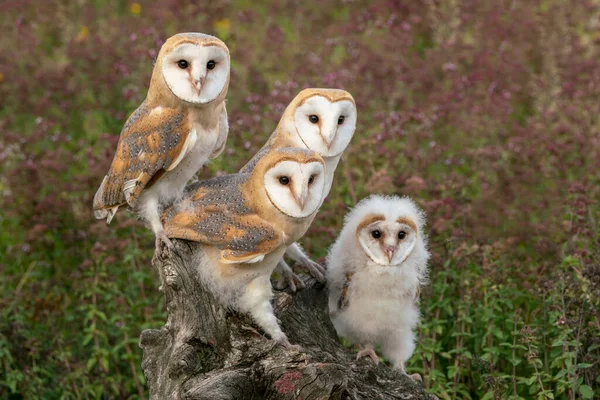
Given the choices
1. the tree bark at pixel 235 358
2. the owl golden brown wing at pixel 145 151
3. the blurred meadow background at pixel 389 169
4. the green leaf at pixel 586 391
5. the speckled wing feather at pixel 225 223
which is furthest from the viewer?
the blurred meadow background at pixel 389 169

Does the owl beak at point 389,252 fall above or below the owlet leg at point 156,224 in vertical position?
below

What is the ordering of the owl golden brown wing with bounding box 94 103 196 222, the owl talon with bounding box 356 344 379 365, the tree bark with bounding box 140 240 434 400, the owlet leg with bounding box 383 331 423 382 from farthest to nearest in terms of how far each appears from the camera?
the owlet leg with bounding box 383 331 423 382
the owl talon with bounding box 356 344 379 365
the owl golden brown wing with bounding box 94 103 196 222
the tree bark with bounding box 140 240 434 400

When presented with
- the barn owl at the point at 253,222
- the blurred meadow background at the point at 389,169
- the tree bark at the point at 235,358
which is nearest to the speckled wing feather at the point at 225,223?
the barn owl at the point at 253,222

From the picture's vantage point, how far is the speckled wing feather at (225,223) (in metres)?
3.90

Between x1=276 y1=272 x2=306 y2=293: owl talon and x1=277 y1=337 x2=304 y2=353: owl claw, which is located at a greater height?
x1=276 y1=272 x2=306 y2=293: owl talon

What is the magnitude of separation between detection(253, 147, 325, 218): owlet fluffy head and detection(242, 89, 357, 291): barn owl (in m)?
0.83

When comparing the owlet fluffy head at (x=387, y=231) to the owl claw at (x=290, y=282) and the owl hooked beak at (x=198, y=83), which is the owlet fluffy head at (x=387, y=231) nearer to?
the owl claw at (x=290, y=282)

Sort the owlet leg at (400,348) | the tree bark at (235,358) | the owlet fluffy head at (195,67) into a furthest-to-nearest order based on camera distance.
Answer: the owlet leg at (400,348) < the owlet fluffy head at (195,67) < the tree bark at (235,358)

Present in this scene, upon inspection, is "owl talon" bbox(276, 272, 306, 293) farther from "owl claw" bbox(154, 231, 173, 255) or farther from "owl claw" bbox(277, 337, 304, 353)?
"owl claw" bbox(154, 231, 173, 255)

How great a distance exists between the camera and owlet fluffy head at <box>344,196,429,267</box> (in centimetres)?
444

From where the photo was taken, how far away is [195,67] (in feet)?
13.5

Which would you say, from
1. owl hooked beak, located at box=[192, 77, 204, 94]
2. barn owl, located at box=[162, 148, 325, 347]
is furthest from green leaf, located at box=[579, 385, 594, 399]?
owl hooked beak, located at box=[192, 77, 204, 94]

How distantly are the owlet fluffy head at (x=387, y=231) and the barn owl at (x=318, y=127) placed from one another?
0.35 metres

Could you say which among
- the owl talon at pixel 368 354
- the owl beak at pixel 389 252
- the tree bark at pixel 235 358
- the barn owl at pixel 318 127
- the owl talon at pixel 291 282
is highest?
the barn owl at pixel 318 127
